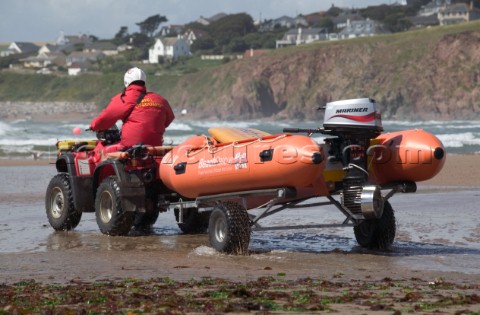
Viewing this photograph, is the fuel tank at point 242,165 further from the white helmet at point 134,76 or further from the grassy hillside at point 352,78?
the grassy hillside at point 352,78

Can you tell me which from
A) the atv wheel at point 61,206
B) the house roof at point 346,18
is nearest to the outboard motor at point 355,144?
the atv wheel at point 61,206

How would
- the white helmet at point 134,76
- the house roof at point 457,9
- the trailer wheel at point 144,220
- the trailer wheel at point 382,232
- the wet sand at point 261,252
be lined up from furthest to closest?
the house roof at point 457,9, the trailer wheel at point 144,220, the white helmet at point 134,76, the trailer wheel at point 382,232, the wet sand at point 261,252

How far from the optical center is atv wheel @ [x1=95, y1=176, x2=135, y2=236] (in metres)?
12.5

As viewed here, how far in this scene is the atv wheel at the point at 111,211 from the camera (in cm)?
1249

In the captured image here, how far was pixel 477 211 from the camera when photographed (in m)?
15.8

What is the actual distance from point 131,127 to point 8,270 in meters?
3.51

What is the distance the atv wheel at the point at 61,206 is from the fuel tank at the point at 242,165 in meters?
1.79

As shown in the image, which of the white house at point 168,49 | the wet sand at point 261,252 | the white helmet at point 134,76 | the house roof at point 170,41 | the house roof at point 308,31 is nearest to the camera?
the wet sand at point 261,252

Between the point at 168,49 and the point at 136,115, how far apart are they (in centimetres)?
16578

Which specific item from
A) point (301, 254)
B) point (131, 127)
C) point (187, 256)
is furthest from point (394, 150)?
point (131, 127)

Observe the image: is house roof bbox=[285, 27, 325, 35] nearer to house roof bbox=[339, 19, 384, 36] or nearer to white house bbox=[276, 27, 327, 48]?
white house bbox=[276, 27, 327, 48]

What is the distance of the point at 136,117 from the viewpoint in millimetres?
12820

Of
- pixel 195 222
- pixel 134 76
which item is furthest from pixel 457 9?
pixel 134 76

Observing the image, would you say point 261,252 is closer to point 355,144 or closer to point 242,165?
point 242,165
